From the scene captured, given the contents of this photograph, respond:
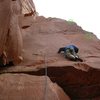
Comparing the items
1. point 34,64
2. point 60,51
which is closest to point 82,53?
point 60,51

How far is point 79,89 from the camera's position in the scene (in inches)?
313

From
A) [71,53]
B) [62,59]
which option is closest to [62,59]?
[62,59]

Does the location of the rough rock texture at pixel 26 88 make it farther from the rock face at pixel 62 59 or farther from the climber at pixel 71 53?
the climber at pixel 71 53

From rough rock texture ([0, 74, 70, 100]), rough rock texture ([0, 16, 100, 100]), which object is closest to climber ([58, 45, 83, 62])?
rough rock texture ([0, 16, 100, 100])

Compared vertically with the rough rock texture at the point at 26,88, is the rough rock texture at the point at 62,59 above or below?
below

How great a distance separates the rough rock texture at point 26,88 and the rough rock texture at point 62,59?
1344 mm

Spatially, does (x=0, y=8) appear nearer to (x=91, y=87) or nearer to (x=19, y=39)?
(x=19, y=39)

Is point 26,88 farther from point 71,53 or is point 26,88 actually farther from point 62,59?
point 71,53

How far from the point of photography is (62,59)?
8773 millimetres

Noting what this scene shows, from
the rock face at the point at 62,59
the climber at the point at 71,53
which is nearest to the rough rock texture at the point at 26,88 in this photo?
the rock face at the point at 62,59

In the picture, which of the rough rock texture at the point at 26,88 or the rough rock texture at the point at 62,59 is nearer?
the rough rock texture at the point at 26,88

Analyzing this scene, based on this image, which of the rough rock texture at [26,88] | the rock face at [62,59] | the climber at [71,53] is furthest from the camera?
the climber at [71,53]

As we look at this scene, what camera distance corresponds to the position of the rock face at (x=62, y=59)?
25.8ft

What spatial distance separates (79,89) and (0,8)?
124 inches
